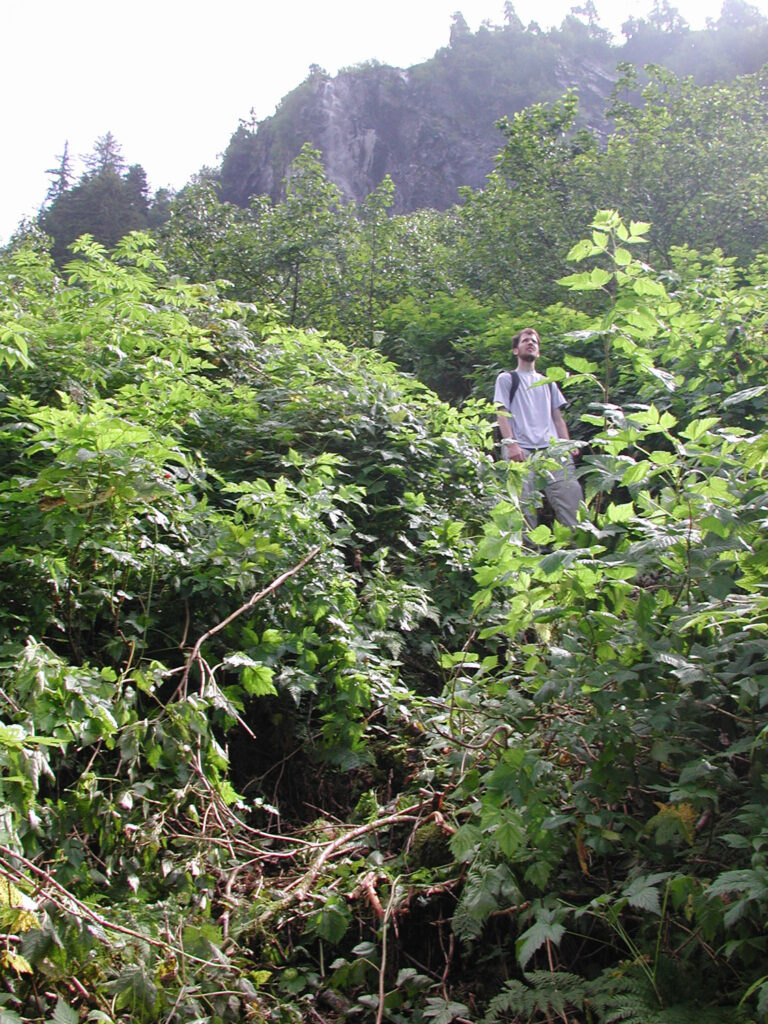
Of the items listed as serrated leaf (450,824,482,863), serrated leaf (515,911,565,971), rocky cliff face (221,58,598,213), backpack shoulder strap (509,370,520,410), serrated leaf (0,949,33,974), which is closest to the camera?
serrated leaf (0,949,33,974)

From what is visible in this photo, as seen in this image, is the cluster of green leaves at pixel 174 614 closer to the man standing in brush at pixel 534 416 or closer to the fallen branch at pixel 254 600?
the fallen branch at pixel 254 600

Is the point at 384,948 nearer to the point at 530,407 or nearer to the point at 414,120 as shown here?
the point at 530,407

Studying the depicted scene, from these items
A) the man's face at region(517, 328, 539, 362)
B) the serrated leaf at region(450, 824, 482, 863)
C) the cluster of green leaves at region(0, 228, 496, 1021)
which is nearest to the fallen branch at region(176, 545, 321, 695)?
the cluster of green leaves at region(0, 228, 496, 1021)

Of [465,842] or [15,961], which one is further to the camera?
[465,842]

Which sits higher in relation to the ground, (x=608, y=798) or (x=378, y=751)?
(x=608, y=798)

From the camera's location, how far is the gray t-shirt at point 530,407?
5777mm

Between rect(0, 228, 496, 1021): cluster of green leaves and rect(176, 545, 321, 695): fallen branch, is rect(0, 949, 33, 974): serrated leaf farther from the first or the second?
rect(176, 545, 321, 695): fallen branch

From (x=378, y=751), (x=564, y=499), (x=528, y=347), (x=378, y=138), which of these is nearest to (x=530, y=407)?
(x=528, y=347)

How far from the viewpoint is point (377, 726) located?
11.1ft

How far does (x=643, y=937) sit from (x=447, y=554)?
8.47 ft

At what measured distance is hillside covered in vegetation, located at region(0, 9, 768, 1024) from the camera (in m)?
1.97

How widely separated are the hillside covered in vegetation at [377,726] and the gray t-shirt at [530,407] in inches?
39.3

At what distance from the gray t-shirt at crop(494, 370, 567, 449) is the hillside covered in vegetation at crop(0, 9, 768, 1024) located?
1.00 meters

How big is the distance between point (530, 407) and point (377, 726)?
3.16 m
